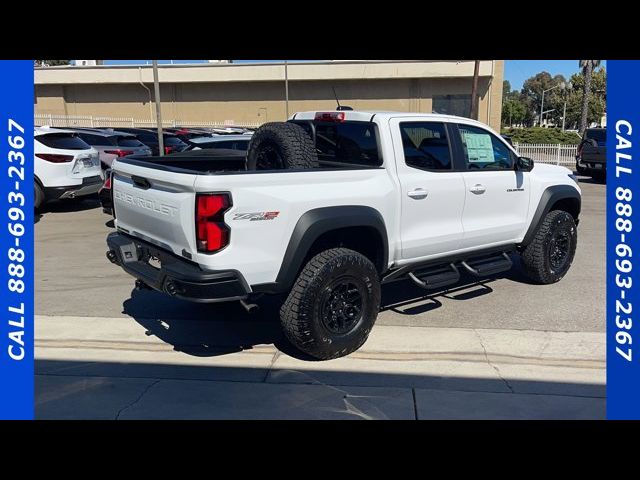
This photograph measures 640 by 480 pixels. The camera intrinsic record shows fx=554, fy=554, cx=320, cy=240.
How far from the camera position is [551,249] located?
6.66 metres

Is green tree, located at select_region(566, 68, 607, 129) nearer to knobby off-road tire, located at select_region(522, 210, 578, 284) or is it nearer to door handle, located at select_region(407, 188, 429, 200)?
knobby off-road tire, located at select_region(522, 210, 578, 284)

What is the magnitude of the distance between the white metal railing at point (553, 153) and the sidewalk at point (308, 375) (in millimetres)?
21163

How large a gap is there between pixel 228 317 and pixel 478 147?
123 inches

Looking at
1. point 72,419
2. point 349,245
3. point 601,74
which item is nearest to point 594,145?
point 349,245

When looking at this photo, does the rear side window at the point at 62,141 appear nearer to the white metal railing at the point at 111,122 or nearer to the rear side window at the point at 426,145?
the rear side window at the point at 426,145

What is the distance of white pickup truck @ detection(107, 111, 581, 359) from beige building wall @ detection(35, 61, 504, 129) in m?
30.9

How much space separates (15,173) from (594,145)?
700 inches

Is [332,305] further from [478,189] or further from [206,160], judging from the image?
[206,160]

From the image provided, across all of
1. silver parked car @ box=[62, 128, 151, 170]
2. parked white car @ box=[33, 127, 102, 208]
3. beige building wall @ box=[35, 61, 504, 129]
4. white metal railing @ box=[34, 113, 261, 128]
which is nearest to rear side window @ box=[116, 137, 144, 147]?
silver parked car @ box=[62, 128, 151, 170]

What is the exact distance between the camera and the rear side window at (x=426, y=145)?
510 cm

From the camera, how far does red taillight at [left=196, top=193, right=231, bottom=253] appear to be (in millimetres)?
3826
